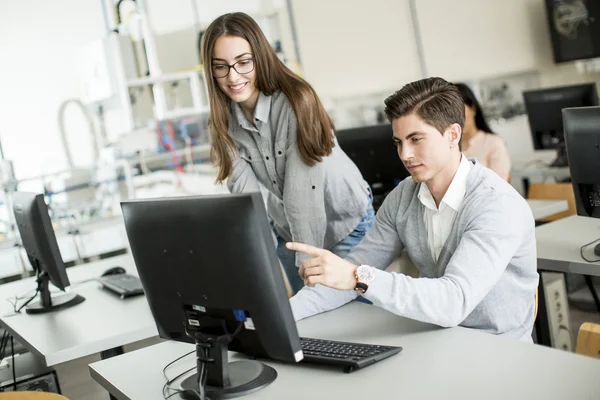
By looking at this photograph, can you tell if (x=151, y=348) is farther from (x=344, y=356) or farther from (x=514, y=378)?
(x=514, y=378)

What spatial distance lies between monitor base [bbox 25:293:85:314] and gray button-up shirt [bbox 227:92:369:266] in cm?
85

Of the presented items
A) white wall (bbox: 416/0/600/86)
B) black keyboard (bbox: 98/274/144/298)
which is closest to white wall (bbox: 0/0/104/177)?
black keyboard (bbox: 98/274/144/298)

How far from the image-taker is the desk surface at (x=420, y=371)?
140 centimetres

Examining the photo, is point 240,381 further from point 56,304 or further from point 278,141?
point 56,304

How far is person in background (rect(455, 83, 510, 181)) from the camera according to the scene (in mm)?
4273

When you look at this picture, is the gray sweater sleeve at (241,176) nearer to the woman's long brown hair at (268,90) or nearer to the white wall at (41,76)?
the woman's long brown hair at (268,90)

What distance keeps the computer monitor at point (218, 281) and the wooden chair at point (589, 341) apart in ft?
2.43

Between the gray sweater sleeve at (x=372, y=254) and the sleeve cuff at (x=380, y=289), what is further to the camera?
the gray sweater sleeve at (x=372, y=254)

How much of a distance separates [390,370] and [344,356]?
0.37 feet

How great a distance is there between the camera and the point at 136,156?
17.6ft

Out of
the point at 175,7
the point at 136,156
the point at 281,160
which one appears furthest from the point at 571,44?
the point at 281,160

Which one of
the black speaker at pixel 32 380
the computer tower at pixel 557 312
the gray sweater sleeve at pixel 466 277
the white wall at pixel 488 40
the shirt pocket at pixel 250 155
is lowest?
the computer tower at pixel 557 312

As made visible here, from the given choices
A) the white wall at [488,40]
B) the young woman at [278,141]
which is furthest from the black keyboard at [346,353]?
the white wall at [488,40]

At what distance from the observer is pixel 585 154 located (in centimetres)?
247
